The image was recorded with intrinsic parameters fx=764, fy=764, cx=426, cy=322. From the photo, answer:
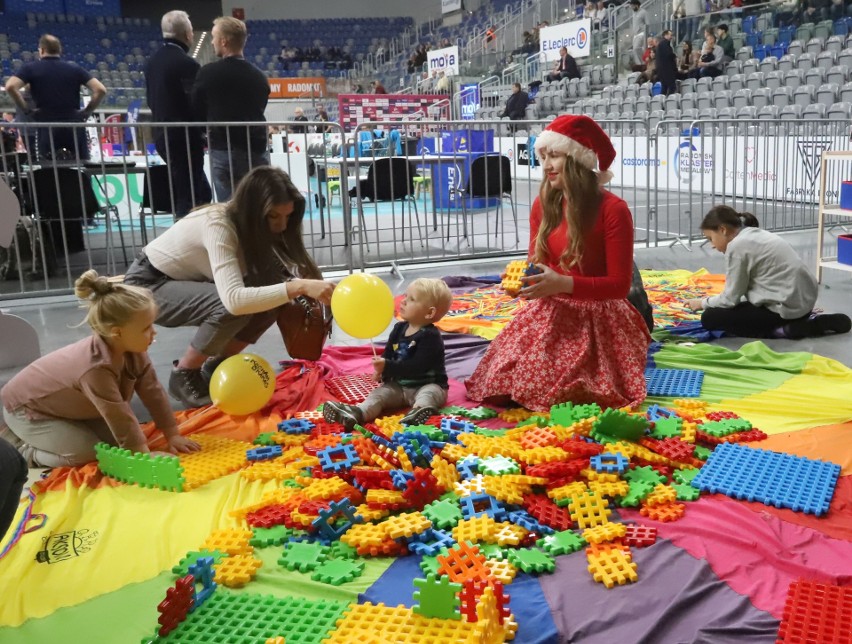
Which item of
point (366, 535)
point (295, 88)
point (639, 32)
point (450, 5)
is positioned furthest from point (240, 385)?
point (450, 5)

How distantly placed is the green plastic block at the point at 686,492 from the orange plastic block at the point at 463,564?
2.62 feet

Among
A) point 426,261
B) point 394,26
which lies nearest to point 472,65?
point 394,26

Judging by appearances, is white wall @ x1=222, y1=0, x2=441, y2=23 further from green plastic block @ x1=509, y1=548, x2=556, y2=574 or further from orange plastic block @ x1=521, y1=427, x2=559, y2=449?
green plastic block @ x1=509, y1=548, x2=556, y2=574

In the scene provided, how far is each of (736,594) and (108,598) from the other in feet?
5.47

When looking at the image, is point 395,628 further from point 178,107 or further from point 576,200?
point 178,107

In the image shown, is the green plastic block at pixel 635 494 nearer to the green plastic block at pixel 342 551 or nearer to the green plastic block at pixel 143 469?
the green plastic block at pixel 342 551

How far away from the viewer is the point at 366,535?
2.26 metres

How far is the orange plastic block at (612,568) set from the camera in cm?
205

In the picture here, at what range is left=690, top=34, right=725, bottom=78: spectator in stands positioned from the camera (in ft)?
49.2

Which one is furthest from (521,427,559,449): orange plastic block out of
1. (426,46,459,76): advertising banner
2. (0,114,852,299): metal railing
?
(426,46,459,76): advertising banner

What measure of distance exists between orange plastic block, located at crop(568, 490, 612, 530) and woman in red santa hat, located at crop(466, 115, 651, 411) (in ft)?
2.96

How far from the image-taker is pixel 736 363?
3.98 metres

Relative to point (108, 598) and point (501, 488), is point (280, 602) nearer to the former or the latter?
point (108, 598)

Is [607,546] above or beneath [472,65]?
beneath
